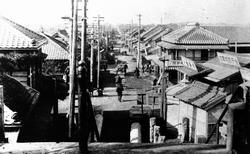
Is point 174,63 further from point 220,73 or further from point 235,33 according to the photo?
point 220,73

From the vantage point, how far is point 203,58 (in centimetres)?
3675

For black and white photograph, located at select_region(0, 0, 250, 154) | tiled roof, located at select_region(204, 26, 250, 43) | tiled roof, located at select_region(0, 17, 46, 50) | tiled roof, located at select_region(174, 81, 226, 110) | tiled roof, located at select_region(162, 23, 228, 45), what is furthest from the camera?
tiled roof, located at select_region(204, 26, 250, 43)

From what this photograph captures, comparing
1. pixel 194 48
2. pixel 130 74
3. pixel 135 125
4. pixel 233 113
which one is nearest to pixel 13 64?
pixel 135 125

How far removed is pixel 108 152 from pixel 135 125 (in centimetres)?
723

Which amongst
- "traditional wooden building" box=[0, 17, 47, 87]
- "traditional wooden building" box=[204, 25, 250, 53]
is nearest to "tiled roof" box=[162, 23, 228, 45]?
"traditional wooden building" box=[204, 25, 250, 53]

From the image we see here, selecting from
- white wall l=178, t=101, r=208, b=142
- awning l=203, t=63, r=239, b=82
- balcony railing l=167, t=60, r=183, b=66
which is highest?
balcony railing l=167, t=60, r=183, b=66

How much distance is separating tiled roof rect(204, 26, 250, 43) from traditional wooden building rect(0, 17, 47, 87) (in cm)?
3045

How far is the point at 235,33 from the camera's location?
41.9 meters

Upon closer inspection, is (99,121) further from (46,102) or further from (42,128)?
(46,102)

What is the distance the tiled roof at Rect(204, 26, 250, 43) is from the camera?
40031 millimetres

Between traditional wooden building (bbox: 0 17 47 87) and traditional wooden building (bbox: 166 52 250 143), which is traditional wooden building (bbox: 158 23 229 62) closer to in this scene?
traditional wooden building (bbox: 166 52 250 143)

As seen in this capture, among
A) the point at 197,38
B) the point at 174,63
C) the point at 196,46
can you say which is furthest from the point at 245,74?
the point at 197,38

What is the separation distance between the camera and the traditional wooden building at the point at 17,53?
49.0 ft

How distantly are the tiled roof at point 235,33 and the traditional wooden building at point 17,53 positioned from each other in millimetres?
30452
